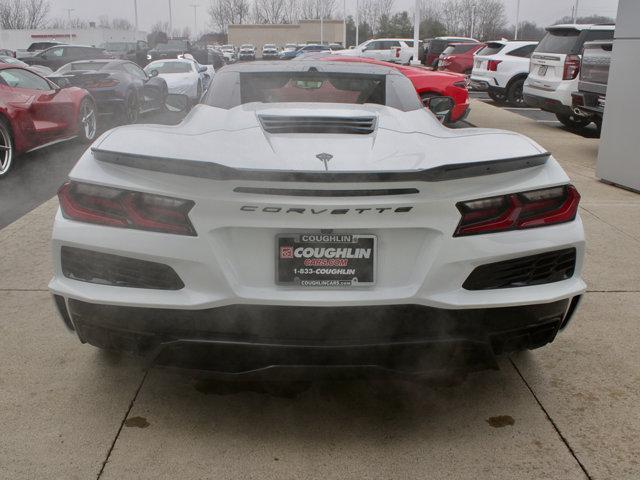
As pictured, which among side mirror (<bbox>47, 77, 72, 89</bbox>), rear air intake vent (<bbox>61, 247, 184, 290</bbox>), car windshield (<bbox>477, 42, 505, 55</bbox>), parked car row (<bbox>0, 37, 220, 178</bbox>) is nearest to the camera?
rear air intake vent (<bbox>61, 247, 184, 290</bbox>)

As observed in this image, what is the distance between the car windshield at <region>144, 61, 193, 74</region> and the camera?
1767 cm

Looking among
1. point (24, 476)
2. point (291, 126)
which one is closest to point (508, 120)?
point (291, 126)

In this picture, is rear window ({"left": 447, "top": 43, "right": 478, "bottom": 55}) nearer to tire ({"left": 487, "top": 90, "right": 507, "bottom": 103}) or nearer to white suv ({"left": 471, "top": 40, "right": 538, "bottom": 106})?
tire ({"left": 487, "top": 90, "right": 507, "bottom": 103})

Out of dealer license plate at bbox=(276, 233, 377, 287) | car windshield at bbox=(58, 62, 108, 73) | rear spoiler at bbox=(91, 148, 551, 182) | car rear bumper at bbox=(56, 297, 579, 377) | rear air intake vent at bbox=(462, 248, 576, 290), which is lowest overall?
car rear bumper at bbox=(56, 297, 579, 377)

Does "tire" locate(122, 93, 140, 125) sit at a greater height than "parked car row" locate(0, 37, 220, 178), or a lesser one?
lesser

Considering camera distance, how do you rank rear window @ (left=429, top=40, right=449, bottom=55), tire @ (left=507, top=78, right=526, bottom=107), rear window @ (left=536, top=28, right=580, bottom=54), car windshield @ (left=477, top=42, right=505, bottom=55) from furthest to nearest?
1. rear window @ (left=429, top=40, right=449, bottom=55)
2. car windshield @ (left=477, top=42, right=505, bottom=55)
3. tire @ (left=507, top=78, right=526, bottom=107)
4. rear window @ (left=536, top=28, right=580, bottom=54)

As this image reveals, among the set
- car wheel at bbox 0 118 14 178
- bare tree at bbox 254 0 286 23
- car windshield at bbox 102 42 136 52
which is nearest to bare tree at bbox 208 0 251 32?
bare tree at bbox 254 0 286 23

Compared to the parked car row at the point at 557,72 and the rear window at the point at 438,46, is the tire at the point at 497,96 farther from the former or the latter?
the rear window at the point at 438,46

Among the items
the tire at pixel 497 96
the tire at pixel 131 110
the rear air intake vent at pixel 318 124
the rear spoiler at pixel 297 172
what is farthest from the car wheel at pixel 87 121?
the tire at pixel 497 96

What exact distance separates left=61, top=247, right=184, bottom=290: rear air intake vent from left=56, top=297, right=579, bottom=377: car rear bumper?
0.09 m

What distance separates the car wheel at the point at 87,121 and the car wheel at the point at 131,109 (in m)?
1.39

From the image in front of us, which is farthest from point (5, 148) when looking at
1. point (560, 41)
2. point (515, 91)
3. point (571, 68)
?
point (515, 91)

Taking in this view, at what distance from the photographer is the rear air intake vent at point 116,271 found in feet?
7.86

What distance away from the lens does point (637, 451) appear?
2545 mm
